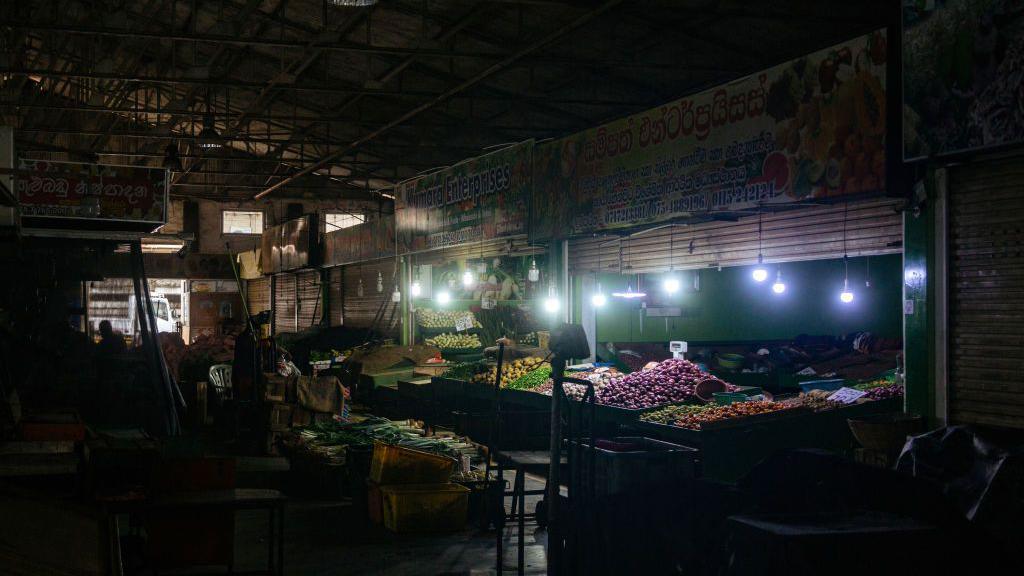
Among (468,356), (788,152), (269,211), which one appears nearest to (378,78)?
(468,356)

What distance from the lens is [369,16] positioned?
570 inches

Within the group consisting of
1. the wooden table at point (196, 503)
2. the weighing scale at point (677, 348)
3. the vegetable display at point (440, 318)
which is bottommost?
the wooden table at point (196, 503)

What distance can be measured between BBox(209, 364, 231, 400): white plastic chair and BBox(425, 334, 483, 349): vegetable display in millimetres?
3950

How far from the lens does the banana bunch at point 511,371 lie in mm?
13547

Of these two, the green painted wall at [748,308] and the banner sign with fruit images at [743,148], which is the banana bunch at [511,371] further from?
the green painted wall at [748,308]

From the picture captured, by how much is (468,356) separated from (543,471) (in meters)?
10.5

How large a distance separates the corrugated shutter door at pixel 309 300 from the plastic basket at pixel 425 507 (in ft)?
58.6

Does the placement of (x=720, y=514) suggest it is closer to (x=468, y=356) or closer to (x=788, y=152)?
(x=788, y=152)

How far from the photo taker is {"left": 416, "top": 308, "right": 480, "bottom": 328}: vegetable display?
18.3 meters

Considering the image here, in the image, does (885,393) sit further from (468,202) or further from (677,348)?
(468,202)

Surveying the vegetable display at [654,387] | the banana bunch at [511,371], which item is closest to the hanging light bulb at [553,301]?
the banana bunch at [511,371]

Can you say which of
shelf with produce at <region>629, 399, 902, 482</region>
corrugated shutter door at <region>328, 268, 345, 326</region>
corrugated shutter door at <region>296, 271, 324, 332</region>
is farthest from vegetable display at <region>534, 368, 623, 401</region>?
corrugated shutter door at <region>296, 271, 324, 332</region>

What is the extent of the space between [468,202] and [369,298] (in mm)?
8328

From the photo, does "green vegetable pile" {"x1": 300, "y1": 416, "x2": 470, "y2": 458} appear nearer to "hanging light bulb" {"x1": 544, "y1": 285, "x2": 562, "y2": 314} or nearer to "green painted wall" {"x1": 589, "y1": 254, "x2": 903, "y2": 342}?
"hanging light bulb" {"x1": 544, "y1": 285, "x2": 562, "y2": 314}
